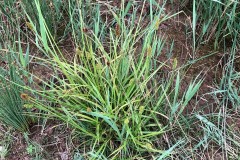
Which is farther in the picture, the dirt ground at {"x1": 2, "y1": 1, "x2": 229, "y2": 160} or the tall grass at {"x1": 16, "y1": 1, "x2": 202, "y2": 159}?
the dirt ground at {"x1": 2, "y1": 1, "x2": 229, "y2": 160}

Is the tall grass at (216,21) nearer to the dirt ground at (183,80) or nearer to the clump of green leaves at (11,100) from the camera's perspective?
the dirt ground at (183,80)

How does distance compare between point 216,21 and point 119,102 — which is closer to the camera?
point 119,102

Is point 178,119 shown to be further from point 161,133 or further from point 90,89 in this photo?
point 90,89

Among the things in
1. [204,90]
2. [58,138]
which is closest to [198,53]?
[204,90]

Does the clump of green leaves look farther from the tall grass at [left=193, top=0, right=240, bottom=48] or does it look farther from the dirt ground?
the tall grass at [left=193, top=0, right=240, bottom=48]

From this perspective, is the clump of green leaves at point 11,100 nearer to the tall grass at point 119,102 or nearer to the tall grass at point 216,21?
the tall grass at point 119,102

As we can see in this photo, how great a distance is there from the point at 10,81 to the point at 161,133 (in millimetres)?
594

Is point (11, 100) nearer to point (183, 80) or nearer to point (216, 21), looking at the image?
point (183, 80)

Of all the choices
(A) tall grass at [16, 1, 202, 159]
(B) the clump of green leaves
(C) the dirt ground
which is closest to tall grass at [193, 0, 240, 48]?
(C) the dirt ground

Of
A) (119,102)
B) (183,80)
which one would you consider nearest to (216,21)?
(183,80)

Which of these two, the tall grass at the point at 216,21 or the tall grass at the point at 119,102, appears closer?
the tall grass at the point at 119,102

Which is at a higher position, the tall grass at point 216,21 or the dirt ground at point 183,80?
the tall grass at point 216,21

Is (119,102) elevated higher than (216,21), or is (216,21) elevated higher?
(216,21)

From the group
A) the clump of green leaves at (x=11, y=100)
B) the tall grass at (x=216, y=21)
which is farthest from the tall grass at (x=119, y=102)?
the tall grass at (x=216, y=21)
